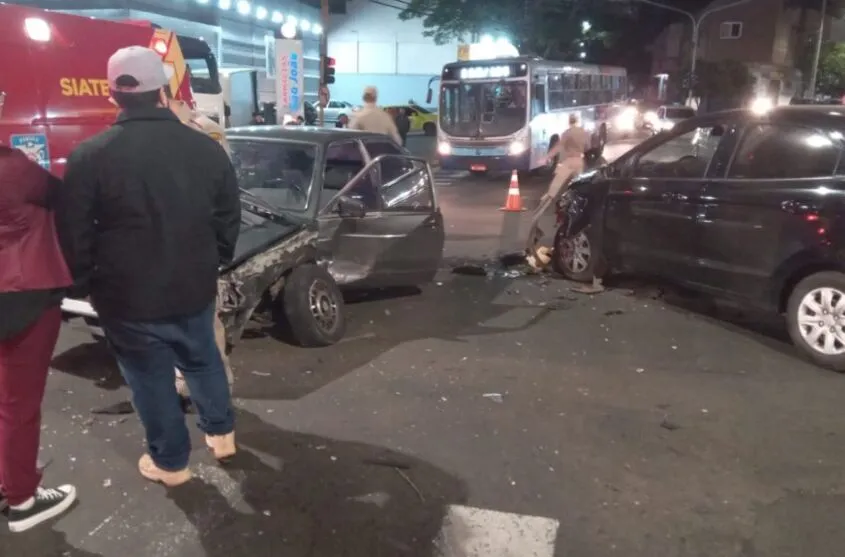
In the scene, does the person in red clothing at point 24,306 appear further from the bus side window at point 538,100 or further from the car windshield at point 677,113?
the car windshield at point 677,113

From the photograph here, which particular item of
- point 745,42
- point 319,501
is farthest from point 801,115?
point 745,42

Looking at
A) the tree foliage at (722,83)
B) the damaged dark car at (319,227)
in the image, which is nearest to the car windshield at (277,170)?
the damaged dark car at (319,227)

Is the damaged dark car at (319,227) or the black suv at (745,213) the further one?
the black suv at (745,213)

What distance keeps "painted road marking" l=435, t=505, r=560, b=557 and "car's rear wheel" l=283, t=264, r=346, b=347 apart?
245cm

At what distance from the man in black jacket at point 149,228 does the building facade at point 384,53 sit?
54.6 metres

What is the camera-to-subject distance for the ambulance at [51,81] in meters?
8.11

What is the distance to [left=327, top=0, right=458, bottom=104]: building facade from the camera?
56906 mm

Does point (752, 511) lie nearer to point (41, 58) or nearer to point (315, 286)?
point (315, 286)

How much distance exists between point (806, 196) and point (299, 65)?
13138 millimetres

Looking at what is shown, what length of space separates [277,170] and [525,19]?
33054 mm

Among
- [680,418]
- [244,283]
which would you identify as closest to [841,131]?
[680,418]

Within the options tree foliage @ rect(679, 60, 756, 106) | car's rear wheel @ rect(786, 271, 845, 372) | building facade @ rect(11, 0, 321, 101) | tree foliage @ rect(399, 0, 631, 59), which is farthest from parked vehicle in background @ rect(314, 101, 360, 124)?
car's rear wheel @ rect(786, 271, 845, 372)

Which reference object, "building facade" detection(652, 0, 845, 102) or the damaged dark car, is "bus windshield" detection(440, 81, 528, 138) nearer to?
the damaged dark car

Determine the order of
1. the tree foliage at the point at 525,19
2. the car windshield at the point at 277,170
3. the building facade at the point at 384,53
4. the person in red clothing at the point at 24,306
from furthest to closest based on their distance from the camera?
the building facade at the point at 384,53 < the tree foliage at the point at 525,19 < the car windshield at the point at 277,170 < the person in red clothing at the point at 24,306
